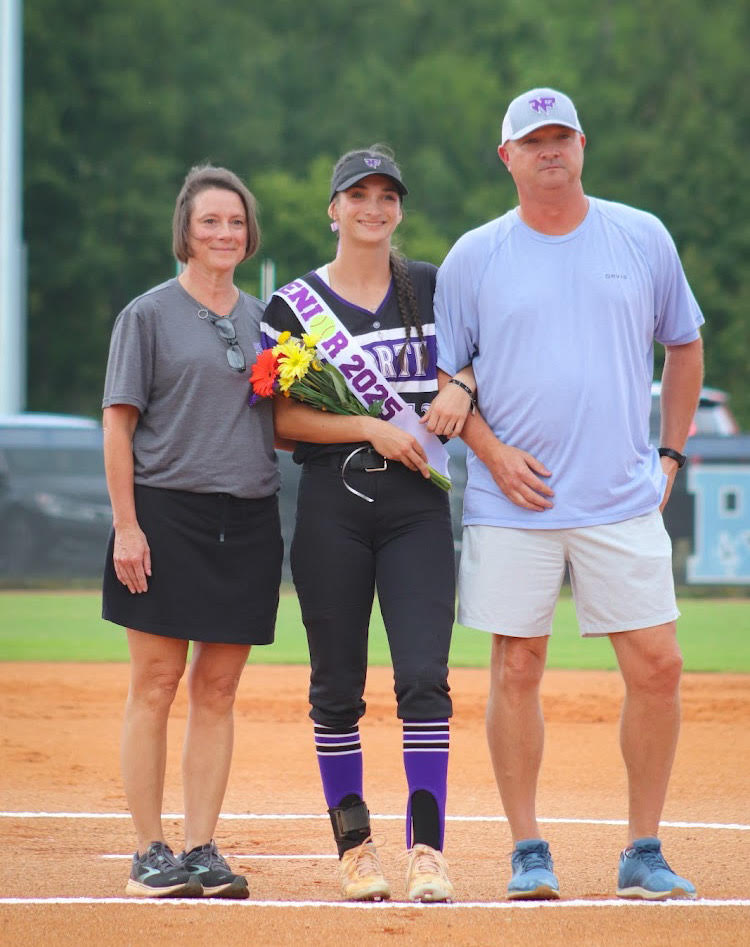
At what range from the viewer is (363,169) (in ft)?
14.8

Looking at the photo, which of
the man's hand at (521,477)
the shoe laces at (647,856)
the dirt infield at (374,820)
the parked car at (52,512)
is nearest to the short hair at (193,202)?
the man's hand at (521,477)

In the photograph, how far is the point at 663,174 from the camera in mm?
38969

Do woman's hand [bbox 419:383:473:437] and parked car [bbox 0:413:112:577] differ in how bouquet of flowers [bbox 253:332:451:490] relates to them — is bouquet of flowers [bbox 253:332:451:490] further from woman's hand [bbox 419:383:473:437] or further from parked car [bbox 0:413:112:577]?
parked car [bbox 0:413:112:577]

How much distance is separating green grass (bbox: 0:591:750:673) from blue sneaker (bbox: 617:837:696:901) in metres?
6.86

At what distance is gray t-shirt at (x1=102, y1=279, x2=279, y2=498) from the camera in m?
4.51

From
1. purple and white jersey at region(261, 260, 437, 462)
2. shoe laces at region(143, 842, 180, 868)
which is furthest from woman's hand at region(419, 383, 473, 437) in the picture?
shoe laces at region(143, 842, 180, 868)

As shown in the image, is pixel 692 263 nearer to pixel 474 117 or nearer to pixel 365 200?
pixel 474 117

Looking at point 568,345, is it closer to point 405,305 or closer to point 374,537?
point 405,305

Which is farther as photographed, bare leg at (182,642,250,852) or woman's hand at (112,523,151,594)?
bare leg at (182,642,250,852)

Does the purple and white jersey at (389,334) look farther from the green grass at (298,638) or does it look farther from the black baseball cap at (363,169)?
the green grass at (298,638)

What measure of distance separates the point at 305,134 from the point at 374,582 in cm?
3993

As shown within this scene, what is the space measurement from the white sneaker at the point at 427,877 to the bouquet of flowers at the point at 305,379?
111 cm

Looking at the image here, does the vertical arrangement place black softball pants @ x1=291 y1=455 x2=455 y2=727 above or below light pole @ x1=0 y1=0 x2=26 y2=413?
below

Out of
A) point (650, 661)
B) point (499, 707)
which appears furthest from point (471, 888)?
point (650, 661)
